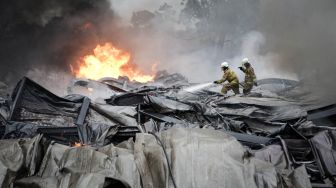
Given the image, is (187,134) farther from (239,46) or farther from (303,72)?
(239,46)

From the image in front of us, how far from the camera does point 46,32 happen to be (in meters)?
16.2

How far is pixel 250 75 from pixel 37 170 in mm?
8135

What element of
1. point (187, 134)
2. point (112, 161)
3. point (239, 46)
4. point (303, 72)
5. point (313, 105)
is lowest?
point (112, 161)

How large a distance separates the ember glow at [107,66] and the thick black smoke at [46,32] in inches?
24.6

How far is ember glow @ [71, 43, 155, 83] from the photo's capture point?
17.1 m

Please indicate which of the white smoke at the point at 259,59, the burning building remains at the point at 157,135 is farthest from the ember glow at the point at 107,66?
the white smoke at the point at 259,59

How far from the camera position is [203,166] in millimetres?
3031

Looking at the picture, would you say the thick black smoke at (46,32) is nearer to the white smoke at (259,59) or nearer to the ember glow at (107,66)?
the ember glow at (107,66)

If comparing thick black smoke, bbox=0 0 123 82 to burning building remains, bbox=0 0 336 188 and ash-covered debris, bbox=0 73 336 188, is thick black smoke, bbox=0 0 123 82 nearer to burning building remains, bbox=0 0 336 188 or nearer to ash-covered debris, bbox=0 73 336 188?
burning building remains, bbox=0 0 336 188

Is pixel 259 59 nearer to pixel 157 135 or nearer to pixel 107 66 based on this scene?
pixel 107 66

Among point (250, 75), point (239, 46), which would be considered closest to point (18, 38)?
point (250, 75)

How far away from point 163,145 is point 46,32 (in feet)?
49.4

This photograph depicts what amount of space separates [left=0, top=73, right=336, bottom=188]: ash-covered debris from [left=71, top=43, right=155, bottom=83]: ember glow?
11.3 m

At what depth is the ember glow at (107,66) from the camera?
1714cm
